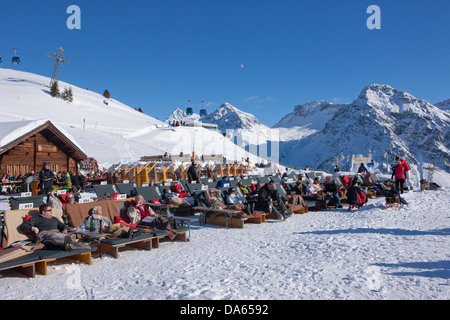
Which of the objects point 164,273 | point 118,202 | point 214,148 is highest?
point 214,148

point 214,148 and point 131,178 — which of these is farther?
point 214,148

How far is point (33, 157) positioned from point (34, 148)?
537 mm

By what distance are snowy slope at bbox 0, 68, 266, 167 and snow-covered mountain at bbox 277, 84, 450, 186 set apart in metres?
95.0

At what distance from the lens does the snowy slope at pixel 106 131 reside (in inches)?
1533

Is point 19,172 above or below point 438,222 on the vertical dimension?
above

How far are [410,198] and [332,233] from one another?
19.6 ft

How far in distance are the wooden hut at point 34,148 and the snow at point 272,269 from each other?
15.0m

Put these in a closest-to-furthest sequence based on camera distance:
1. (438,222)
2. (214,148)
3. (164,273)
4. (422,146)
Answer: (164,273), (438,222), (214,148), (422,146)

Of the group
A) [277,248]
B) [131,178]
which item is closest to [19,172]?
[131,178]

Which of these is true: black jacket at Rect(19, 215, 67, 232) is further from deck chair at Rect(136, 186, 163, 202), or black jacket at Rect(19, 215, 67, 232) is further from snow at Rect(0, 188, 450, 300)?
deck chair at Rect(136, 186, 163, 202)

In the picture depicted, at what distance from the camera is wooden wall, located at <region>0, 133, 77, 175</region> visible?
1861 centimetres
